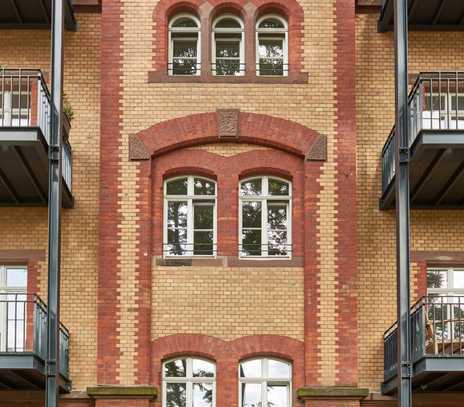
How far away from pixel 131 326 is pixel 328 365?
3308 millimetres

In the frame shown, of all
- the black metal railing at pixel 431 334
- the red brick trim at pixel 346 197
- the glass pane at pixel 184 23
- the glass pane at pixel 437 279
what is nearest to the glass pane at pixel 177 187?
the red brick trim at pixel 346 197

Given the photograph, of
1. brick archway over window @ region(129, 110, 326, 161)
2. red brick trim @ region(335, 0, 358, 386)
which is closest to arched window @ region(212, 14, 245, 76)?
brick archway over window @ region(129, 110, 326, 161)

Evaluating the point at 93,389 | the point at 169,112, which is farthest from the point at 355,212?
the point at 93,389

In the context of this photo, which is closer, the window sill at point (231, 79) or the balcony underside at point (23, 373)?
the balcony underside at point (23, 373)

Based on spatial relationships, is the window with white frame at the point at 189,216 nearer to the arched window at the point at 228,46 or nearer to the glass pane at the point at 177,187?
the glass pane at the point at 177,187

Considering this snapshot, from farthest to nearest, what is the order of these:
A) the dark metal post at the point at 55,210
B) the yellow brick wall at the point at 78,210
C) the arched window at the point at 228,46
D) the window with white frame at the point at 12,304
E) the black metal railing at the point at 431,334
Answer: the arched window at the point at 228,46 < the yellow brick wall at the point at 78,210 < the window with white frame at the point at 12,304 < the dark metal post at the point at 55,210 < the black metal railing at the point at 431,334

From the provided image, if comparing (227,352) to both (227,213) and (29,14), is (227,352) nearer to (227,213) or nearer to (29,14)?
(227,213)

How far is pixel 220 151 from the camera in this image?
21.8 meters

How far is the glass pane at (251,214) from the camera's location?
21.8 metres

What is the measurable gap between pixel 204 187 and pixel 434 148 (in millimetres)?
4432

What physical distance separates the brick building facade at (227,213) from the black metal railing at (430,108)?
2.38ft

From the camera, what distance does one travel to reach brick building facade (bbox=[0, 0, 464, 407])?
69.0 ft

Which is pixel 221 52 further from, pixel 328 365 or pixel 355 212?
pixel 328 365

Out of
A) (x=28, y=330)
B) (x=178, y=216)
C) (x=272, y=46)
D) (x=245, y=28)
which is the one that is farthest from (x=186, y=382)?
(x=245, y=28)
